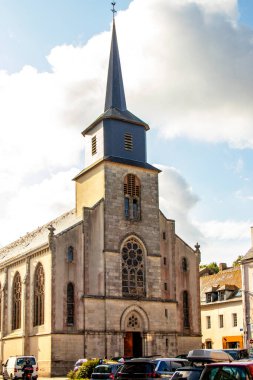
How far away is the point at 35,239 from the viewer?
5528 centimetres

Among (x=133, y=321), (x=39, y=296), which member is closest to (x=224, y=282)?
(x=133, y=321)

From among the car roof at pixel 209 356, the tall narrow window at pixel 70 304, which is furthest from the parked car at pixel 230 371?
the tall narrow window at pixel 70 304

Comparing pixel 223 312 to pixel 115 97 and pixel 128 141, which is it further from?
pixel 115 97

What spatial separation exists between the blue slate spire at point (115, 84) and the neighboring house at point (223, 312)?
2138 centimetres

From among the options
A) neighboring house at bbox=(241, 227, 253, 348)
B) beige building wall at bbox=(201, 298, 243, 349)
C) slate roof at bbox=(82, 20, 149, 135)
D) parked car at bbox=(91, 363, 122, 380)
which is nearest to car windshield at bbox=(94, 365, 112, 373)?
parked car at bbox=(91, 363, 122, 380)

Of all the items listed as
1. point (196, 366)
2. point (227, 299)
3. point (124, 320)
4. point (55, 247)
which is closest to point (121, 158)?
point (55, 247)

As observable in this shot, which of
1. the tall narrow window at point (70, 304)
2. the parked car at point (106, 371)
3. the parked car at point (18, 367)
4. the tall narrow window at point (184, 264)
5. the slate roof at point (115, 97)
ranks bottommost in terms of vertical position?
the parked car at point (18, 367)

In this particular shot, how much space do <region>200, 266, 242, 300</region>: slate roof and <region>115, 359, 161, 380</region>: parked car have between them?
130 feet

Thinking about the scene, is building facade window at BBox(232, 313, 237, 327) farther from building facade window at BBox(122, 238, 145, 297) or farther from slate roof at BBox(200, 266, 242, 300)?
building facade window at BBox(122, 238, 145, 297)

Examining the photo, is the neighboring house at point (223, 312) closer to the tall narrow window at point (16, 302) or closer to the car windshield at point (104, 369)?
the tall narrow window at point (16, 302)

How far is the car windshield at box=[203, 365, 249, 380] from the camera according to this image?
431 inches

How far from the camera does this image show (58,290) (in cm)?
4366

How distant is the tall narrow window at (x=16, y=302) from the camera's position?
164 feet

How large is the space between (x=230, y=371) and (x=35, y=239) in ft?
149
